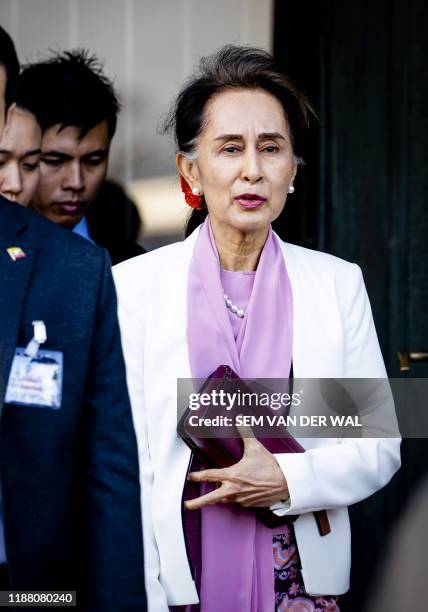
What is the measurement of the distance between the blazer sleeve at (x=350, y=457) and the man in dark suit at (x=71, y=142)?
101cm

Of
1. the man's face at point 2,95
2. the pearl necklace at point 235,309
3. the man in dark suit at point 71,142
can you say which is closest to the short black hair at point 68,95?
the man in dark suit at point 71,142

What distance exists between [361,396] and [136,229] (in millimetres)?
2060

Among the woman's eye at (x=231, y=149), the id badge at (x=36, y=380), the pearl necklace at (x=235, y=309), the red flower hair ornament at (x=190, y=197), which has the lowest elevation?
the id badge at (x=36, y=380)

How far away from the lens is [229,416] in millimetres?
2539

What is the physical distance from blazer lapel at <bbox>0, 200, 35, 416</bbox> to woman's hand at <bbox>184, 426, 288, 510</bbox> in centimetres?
77

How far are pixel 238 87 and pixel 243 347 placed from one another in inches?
28.7

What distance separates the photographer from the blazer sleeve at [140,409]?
247 centimetres

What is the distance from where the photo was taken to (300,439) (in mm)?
2607

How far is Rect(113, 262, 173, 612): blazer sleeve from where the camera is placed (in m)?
2.47

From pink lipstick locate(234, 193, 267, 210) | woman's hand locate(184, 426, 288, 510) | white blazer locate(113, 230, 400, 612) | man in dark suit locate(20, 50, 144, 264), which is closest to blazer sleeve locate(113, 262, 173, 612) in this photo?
white blazer locate(113, 230, 400, 612)

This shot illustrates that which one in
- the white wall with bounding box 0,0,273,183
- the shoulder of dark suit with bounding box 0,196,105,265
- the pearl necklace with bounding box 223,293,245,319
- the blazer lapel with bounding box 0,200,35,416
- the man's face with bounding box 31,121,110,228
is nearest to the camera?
the blazer lapel with bounding box 0,200,35,416

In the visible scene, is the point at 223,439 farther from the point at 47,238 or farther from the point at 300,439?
the point at 47,238

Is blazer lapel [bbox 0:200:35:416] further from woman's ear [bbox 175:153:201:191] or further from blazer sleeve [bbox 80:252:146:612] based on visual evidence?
woman's ear [bbox 175:153:201:191]

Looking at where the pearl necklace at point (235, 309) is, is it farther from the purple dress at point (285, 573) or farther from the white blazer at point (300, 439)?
the purple dress at point (285, 573)
